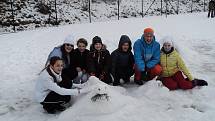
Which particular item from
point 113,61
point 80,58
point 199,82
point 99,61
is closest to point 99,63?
point 99,61

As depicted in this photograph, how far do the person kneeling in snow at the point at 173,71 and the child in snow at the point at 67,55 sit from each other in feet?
5.51

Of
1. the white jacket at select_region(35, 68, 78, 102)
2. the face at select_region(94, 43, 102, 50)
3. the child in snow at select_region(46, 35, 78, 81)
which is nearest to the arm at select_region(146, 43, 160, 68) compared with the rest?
the face at select_region(94, 43, 102, 50)

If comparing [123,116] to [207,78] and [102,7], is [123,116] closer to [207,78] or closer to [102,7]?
[207,78]

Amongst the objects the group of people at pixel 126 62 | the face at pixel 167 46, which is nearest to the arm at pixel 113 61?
the group of people at pixel 126 62

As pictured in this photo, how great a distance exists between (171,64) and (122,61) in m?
0.94

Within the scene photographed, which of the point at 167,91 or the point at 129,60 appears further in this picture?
the point at 129,60

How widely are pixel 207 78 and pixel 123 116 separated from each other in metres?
2.76

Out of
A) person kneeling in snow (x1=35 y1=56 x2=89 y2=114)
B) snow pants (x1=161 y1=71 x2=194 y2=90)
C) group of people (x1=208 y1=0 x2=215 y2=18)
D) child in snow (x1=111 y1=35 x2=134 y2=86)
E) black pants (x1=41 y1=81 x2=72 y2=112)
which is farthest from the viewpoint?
group of people (x1=208 y1=0 x2=215 y2=18)

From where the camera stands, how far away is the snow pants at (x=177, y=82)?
252 inches

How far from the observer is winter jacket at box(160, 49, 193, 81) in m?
6.47

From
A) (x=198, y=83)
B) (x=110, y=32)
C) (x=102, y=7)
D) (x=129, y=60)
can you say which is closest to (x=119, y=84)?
(x=129, y=60)

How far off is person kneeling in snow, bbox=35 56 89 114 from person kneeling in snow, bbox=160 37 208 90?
1804 mm

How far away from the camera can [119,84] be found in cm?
690

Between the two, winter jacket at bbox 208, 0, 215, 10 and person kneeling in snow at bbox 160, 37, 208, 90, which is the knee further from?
winter jacket at bbox 208, 0, 215, 10
